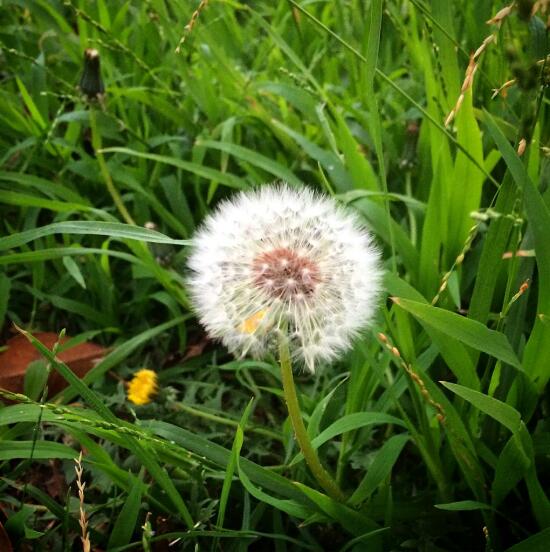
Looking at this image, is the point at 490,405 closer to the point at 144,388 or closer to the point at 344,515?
the point at 344,515

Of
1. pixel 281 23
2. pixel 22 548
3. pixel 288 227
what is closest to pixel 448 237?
pixel 288 227

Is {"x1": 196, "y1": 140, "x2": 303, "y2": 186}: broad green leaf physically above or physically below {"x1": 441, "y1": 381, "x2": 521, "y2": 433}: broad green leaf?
above

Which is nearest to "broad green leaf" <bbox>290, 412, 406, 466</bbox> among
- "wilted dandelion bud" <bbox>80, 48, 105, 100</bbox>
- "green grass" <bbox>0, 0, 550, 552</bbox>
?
"green grass" <bbox>0, 0, 550, 552</bbox>

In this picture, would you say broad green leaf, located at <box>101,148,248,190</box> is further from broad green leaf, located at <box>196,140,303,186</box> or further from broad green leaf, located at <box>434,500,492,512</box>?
broad green leaf, located at <box>434,500,492,512</box>

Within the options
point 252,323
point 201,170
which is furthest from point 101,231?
point 201,170

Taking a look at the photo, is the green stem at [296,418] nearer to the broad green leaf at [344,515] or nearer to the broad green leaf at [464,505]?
the broad green leaf at [344,515]

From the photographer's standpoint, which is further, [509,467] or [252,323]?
[509,467]

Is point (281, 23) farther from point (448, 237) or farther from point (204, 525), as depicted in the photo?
point (204, 525)

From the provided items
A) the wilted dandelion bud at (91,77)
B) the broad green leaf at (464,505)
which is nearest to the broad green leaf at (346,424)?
the broad green leaf at (464,505)
